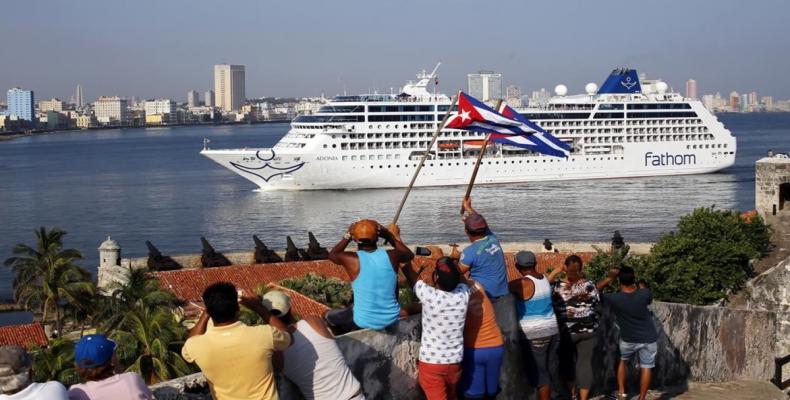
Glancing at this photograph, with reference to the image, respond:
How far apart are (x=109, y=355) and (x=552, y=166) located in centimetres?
6288

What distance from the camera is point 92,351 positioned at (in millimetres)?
4438

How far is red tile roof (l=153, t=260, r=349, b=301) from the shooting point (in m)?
23.2

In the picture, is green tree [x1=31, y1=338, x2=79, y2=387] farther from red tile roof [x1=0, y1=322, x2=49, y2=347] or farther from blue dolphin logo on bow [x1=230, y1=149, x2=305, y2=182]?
blue dolphin logo on bow [x1=230, y1=149, x2=305, y2=182]


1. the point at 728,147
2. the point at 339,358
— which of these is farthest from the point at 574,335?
the point at 728,147

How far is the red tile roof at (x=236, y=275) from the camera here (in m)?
23.2

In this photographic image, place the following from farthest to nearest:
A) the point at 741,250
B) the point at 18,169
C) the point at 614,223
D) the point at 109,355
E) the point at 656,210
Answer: the point at 18,169
the point at 656,210
the point at 614,223
the point at 741,250
the point at 109,355

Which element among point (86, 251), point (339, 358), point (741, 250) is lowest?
point (86, 251)

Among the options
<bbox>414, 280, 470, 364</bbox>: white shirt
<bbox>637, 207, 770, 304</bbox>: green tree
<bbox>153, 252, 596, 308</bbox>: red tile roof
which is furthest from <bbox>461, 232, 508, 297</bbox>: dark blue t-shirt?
<bbox>153, 252, 596, 308</bbox>: red tile roof

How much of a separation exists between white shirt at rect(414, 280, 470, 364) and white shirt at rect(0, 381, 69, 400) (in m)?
Result: 2.03

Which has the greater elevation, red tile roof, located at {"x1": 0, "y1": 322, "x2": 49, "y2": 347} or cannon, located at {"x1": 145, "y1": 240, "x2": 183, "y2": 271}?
cannon, located at {"x1": 145, "y1": 240, "x2": 183, "y2": 271}

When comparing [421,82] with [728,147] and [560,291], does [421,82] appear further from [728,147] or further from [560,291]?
[560,291]

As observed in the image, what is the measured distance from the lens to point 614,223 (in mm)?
46969

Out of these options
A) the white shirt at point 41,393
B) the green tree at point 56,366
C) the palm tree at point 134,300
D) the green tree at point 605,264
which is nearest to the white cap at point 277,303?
the white shirt at point 41,393

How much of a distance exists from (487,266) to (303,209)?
47.7m
